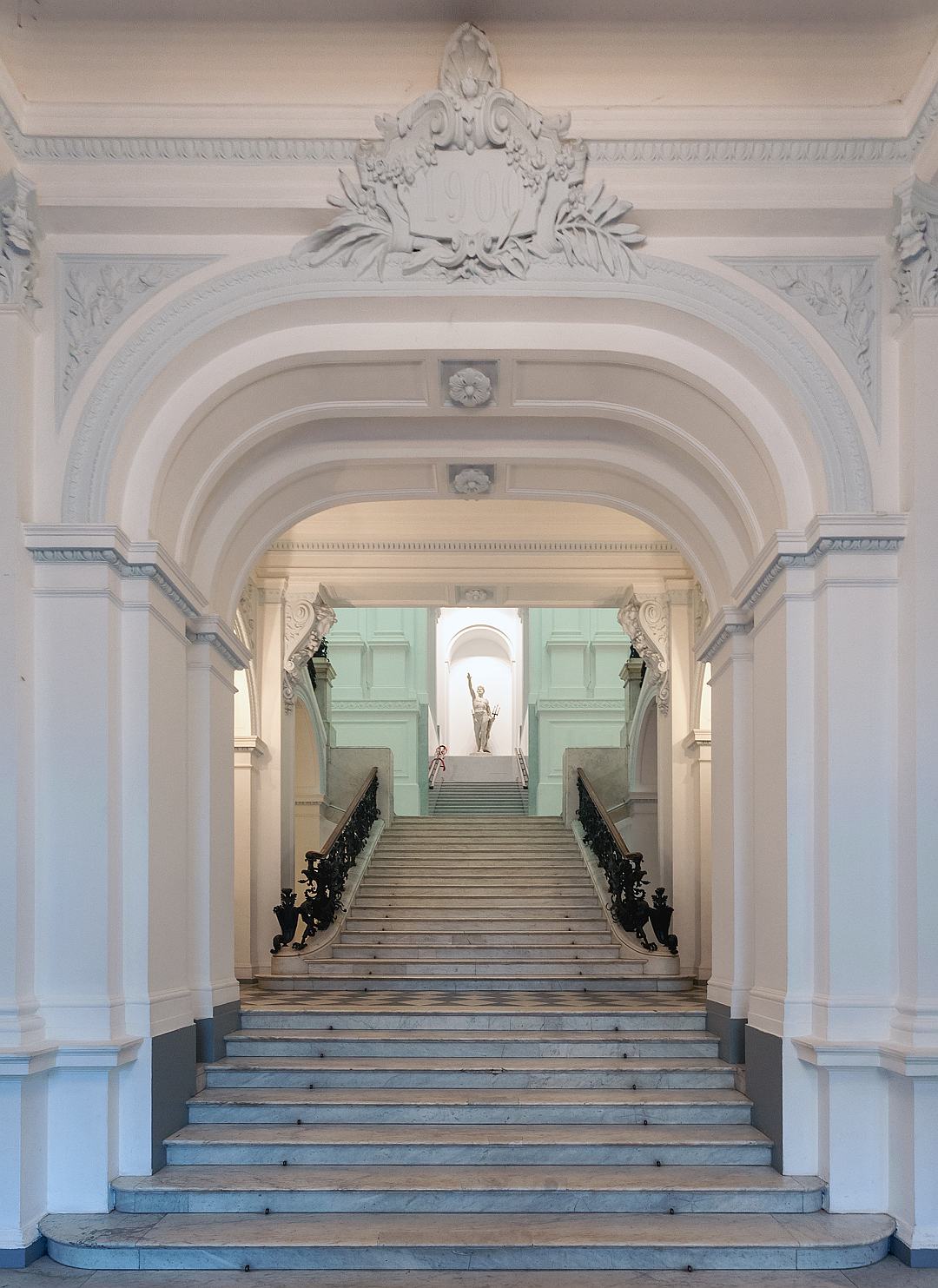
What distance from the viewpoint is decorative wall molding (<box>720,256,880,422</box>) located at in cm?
715

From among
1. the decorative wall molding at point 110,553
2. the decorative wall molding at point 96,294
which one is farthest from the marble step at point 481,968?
the decorative wall molding at point 96,294

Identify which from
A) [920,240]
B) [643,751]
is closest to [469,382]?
[920,240]

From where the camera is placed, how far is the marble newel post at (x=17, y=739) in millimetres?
6430

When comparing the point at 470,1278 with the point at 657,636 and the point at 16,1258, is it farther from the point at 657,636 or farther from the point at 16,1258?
the point at 657,636

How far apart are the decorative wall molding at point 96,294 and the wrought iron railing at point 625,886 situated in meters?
7.00

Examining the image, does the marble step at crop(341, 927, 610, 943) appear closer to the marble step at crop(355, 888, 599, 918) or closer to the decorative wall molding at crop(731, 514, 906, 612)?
the marble step at crop(355, 888, 599, 918)

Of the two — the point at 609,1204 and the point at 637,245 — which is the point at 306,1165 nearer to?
the point at 609,1204

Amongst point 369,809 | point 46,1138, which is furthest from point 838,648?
point 369,809

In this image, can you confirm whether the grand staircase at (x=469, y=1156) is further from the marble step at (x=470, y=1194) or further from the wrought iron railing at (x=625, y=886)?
the wrought iron railing at (x=625, y=886)

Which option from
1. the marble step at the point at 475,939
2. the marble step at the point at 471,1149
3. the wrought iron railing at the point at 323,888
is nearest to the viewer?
the marble step at the point at 471,1149

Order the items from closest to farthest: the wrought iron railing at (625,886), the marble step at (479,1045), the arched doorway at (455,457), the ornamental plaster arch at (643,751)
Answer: the arched doorway at (455,457), the marble step at (479,1045), the wrought iron railing at (625,886), the ornamental plaster arch at (643,751)

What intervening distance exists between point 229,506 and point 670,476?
281 cm

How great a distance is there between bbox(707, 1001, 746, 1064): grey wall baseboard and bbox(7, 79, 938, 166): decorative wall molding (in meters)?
4.86

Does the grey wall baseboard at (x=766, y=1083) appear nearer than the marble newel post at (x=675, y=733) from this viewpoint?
Yes
